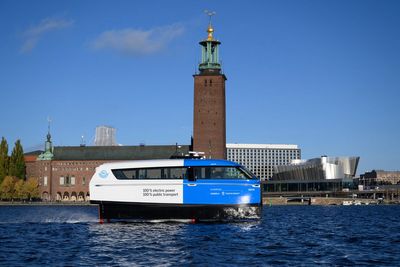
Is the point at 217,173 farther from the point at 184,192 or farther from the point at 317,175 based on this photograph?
the point at 317,175

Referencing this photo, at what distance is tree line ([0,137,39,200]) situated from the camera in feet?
452

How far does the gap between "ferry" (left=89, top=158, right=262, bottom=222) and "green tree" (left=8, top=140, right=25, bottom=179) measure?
11016 cm

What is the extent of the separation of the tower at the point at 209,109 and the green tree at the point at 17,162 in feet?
136

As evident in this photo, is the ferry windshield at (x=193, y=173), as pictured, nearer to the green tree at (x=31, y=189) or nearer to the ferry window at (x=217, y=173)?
the ferry window at (x=217, y=173)

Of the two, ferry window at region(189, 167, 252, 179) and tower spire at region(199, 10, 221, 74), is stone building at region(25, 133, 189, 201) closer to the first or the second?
tower spire at region(199, 10, 221, 74)

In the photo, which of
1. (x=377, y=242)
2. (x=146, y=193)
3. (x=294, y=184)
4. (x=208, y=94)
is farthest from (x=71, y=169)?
(x=377, y=242)

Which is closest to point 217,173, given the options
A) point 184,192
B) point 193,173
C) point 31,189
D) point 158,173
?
point 193,173

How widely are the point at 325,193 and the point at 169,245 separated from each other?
148150mm

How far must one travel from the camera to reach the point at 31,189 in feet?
474

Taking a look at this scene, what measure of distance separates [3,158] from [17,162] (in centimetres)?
385

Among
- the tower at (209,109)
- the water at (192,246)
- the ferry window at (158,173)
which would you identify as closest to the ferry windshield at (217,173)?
the ferry window at (158,173)

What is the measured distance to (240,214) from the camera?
3747cm

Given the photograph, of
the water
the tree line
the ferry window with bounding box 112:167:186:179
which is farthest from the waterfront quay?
the water

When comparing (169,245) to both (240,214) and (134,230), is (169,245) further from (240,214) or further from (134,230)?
(240,214)
